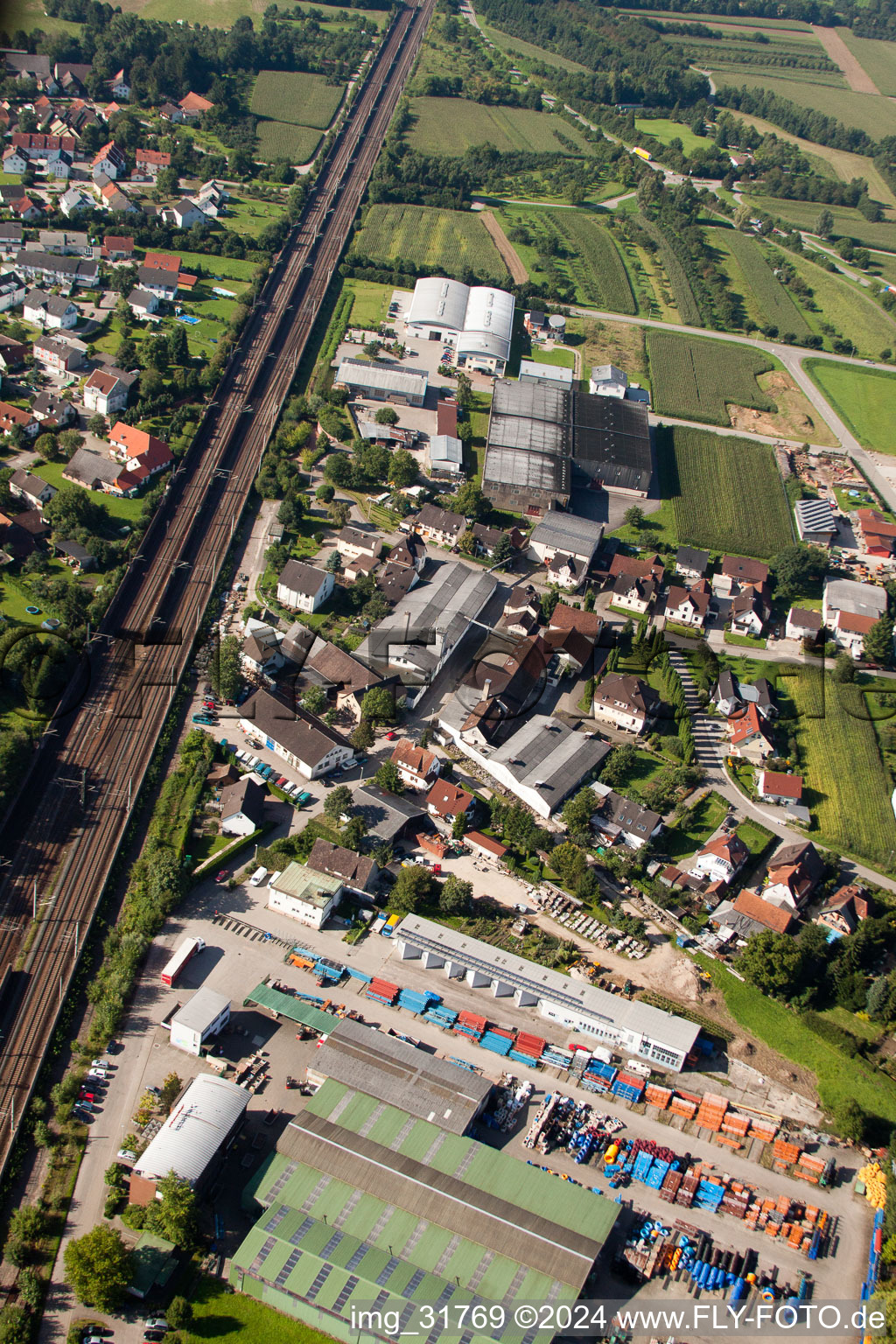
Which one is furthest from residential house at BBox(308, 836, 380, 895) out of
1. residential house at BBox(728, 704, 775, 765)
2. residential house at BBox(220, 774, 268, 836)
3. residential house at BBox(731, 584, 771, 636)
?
residential house at BBox(731, 584, 771, 636)

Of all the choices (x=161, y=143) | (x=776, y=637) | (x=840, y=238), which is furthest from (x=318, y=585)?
(x=840, y=238)

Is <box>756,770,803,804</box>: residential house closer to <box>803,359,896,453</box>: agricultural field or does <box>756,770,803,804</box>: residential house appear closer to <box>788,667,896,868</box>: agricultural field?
<box>788,667,896,868</box>: agricultural field

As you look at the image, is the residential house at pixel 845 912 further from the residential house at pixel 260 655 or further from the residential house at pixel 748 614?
the residential house at pixel 260 655

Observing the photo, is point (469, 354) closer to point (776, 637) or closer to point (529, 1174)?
point (776, 637)

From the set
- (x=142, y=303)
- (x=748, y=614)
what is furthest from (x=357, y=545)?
(x=142, y=303)

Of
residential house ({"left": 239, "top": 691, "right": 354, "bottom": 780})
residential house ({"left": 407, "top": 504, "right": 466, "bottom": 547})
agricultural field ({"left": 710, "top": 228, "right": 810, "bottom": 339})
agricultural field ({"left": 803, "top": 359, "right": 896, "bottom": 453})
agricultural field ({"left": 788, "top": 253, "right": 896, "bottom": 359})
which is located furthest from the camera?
agricultural field ({"left": 788, "top": 253, "right": 896, "bottom": 359})

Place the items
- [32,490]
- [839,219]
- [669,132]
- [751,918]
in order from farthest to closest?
[669,132]
[839,219]
[32,490]
[751,918]

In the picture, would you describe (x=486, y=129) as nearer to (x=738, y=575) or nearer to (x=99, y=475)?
(x=99, y=475)
